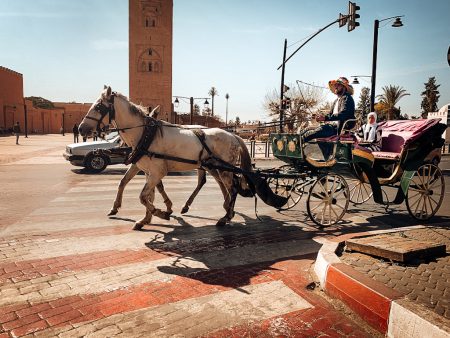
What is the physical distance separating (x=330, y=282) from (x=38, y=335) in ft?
9.28

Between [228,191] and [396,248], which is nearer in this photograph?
[396,248]

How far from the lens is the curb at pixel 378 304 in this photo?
262cm

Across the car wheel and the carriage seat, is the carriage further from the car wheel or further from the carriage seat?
the car wheel

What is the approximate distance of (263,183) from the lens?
642 centimetres

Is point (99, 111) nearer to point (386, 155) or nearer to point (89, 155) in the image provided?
point (386, 155)

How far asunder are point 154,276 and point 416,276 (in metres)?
2.90

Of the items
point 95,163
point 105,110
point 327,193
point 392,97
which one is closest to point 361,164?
point 327,193

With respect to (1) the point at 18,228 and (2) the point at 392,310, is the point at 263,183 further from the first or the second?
(1) the point at 18,228

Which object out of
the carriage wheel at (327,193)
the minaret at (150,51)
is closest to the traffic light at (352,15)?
the carriage wheel at (327,193)

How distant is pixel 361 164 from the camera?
6488 millimetres

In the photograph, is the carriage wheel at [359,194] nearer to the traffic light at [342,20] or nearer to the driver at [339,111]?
the driver at [339,111]

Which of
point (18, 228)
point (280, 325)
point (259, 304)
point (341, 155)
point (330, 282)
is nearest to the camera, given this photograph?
point (280, 325)

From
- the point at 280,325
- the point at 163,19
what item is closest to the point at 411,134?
the point at 280,325

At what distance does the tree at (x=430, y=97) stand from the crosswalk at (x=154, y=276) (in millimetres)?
66089
